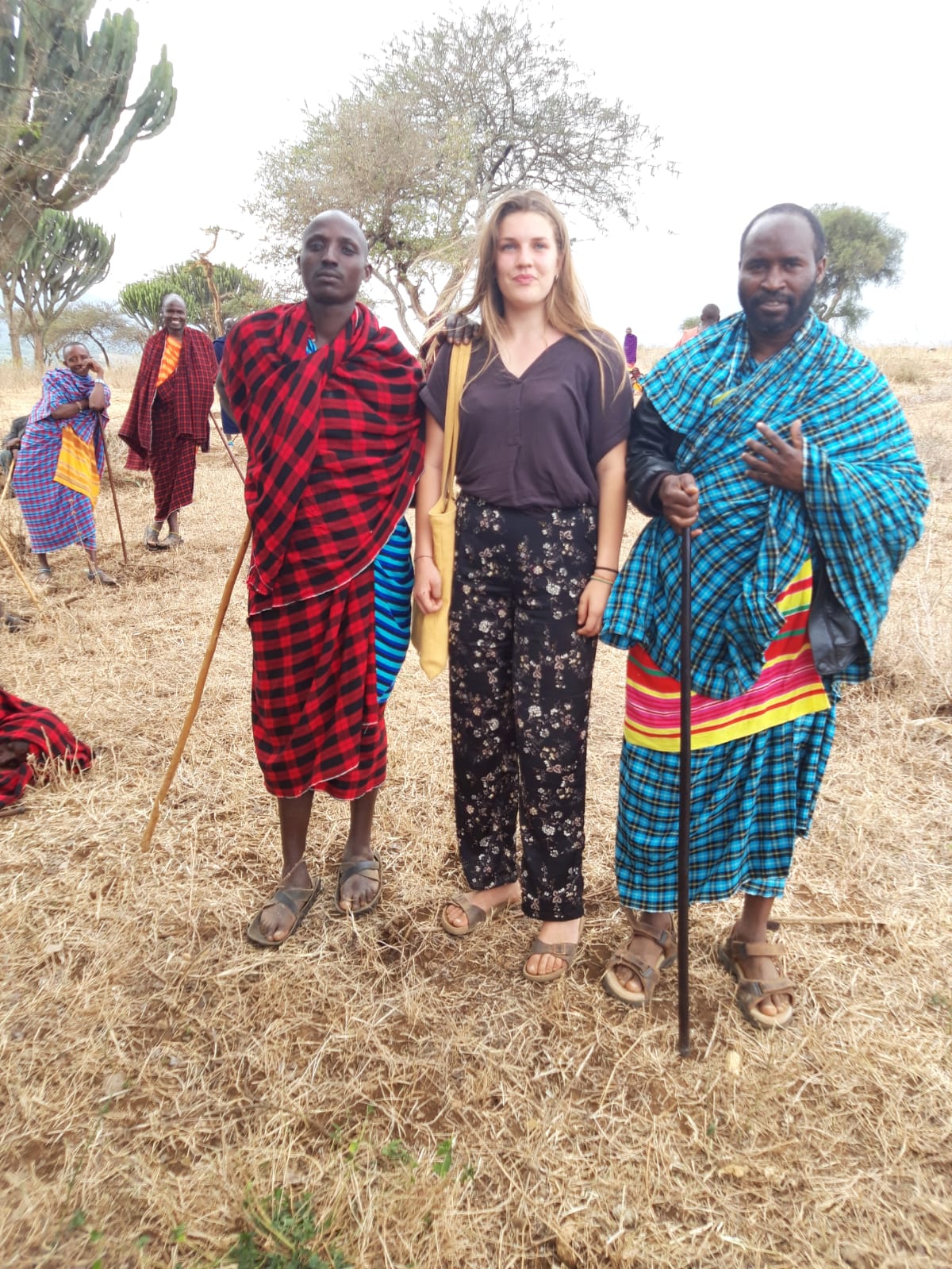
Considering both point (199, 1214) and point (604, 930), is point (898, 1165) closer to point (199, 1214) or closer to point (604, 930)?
point (604, 930)

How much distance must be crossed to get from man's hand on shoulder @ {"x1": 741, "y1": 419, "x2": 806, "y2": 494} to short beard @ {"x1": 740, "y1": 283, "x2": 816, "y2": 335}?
202mm

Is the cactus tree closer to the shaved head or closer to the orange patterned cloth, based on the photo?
the orange patterned cloth

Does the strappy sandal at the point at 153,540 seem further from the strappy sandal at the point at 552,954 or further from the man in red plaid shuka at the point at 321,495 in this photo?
the strappy sandal at the point at 552,954

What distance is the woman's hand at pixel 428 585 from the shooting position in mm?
1936

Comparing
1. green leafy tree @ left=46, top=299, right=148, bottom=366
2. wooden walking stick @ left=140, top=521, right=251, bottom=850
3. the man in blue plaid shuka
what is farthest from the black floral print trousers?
green leafy tree @ left=46, top=299, right=148, bottom=366

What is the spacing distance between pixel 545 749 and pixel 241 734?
1.92 m

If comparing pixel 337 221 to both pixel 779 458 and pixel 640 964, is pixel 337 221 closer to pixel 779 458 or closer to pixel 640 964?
pixel 779 458

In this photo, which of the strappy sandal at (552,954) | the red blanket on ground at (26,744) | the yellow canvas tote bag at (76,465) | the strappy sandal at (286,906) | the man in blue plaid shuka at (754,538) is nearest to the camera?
the man in blue plaid shuka at (754,538)

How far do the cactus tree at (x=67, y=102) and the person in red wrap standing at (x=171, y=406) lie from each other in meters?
4.48

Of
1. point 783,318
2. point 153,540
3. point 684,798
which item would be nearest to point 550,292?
point 783,318

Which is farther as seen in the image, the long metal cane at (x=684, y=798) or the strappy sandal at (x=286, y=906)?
the strappy sandal at (x=286, y=906)

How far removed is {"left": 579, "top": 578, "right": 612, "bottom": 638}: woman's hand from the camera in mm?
1833

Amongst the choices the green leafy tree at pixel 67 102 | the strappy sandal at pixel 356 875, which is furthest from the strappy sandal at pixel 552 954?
the green leafy tree at pixel 67 102

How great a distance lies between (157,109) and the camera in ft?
40.0
